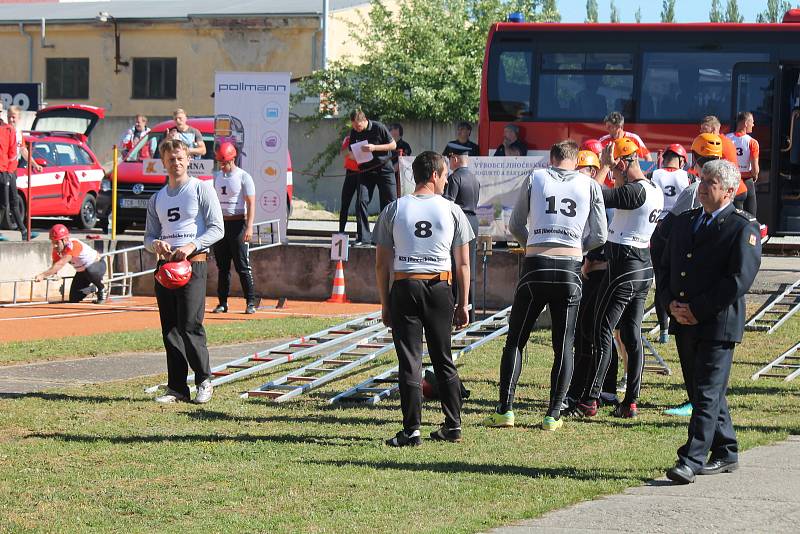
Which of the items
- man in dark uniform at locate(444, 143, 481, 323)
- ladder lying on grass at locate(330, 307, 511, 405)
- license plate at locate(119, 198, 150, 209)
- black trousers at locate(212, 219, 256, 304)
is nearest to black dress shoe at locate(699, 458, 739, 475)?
ladder lying on grass at locate(330, 307, 511, 405)

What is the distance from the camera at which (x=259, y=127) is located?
1916cm

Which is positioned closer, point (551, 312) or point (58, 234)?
point (551, 312)

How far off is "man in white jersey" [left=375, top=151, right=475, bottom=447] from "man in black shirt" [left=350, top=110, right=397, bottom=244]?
30.9 feet

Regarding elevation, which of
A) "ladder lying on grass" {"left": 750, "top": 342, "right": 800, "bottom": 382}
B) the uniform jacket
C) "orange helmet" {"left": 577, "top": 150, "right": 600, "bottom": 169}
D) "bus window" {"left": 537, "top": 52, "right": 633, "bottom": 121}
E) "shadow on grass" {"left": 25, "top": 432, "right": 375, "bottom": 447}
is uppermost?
"bus window" {"left": 537, "top": 52, "right": 633, "bottom": 121}

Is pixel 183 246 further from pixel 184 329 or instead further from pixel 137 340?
pixel 137 340

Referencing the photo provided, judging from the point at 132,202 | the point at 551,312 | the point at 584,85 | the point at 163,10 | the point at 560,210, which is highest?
the point at 163,10

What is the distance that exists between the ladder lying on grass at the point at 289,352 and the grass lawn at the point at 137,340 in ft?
3.44

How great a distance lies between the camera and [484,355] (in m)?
12.7

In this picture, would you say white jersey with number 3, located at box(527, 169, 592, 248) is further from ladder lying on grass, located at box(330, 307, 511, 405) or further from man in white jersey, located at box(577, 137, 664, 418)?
ladder lying on grass, located at box(330, 307, 511, 405)

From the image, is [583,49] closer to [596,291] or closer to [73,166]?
[73,166]

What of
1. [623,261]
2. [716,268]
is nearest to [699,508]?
[716,268]

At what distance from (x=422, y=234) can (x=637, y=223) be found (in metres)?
1.92

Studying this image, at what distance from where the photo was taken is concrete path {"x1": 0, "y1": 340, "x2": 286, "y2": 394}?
11.0 m

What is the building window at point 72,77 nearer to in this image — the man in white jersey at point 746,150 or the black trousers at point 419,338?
the man in white jersey at point 746,150
